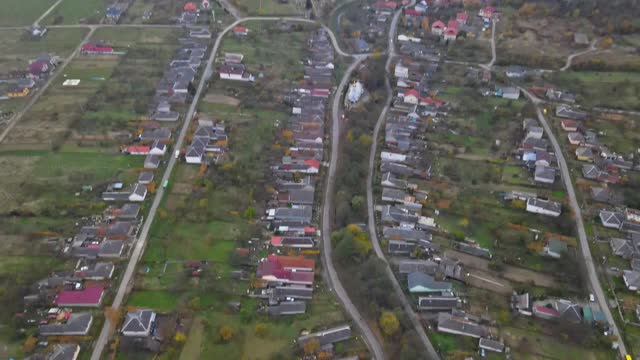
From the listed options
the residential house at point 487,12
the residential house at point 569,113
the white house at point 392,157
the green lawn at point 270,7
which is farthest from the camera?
the green lawn at point 270,7

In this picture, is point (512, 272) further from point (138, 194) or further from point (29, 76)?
point (29, 76)

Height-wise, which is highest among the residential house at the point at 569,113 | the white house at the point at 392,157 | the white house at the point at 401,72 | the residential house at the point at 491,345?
the residential house at the point at 569,113

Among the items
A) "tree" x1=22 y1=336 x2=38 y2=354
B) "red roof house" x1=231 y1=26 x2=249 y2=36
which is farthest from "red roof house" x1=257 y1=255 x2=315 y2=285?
"red roof house" x1=231 y1=26 x2=249 y2=36

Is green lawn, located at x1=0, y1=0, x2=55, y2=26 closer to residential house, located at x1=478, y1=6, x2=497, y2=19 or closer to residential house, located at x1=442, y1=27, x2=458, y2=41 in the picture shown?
residential house, located at x1=442, y1=27, x2=458, y2=41

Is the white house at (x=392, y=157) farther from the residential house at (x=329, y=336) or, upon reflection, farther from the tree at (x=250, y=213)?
the residential house at (x=329, y=336)

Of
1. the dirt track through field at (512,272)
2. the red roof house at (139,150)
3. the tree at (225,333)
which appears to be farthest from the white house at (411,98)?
the tree at (225,333)

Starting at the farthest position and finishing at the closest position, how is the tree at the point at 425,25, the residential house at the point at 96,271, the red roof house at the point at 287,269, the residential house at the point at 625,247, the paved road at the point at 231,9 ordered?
the paved road at the point at 231,9 < the tree at the point at 425,25 < the residential house at the point at 625,247 < the residential house at the point at 96,271 < the red roof house at the point at 287,269
